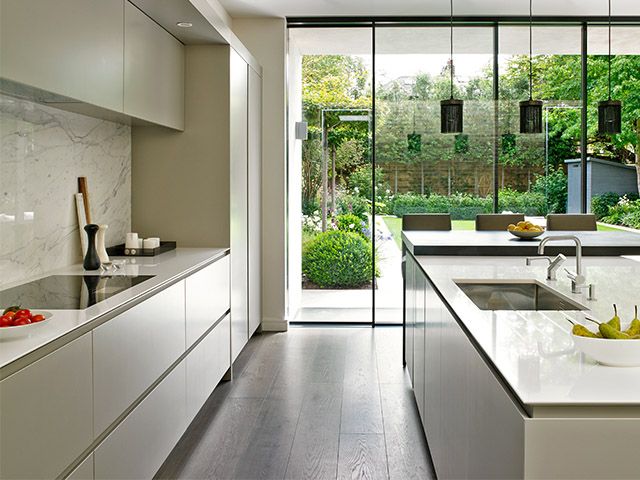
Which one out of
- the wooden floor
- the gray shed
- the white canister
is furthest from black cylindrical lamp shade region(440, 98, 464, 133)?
the white canister

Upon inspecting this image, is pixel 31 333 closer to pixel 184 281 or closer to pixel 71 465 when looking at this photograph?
pixel 71 465

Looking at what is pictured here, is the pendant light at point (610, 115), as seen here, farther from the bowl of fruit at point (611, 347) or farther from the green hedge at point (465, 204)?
the bowl of fruit at point (611, 347)

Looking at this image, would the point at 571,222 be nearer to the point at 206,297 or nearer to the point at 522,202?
the point at 522,202

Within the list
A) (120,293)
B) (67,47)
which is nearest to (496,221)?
(120,293)

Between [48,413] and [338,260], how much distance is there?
15.3ft

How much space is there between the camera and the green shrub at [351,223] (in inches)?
248

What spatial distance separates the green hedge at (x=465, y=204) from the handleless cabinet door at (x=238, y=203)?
179cm

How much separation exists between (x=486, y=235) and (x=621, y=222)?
234cm

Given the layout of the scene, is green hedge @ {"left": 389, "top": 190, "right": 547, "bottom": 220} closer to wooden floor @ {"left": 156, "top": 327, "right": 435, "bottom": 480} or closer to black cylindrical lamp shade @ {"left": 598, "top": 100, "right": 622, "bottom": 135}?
wooden floor @ {"left": 156, "top": 327, "right": 435, "bottom": 480}

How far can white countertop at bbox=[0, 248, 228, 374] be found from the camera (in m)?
1.68

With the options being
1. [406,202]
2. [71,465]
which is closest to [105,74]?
[71,465]

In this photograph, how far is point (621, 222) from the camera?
628 centimetres

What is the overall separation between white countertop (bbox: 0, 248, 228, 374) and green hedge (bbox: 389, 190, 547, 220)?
239 centimetres

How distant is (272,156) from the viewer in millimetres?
5949
